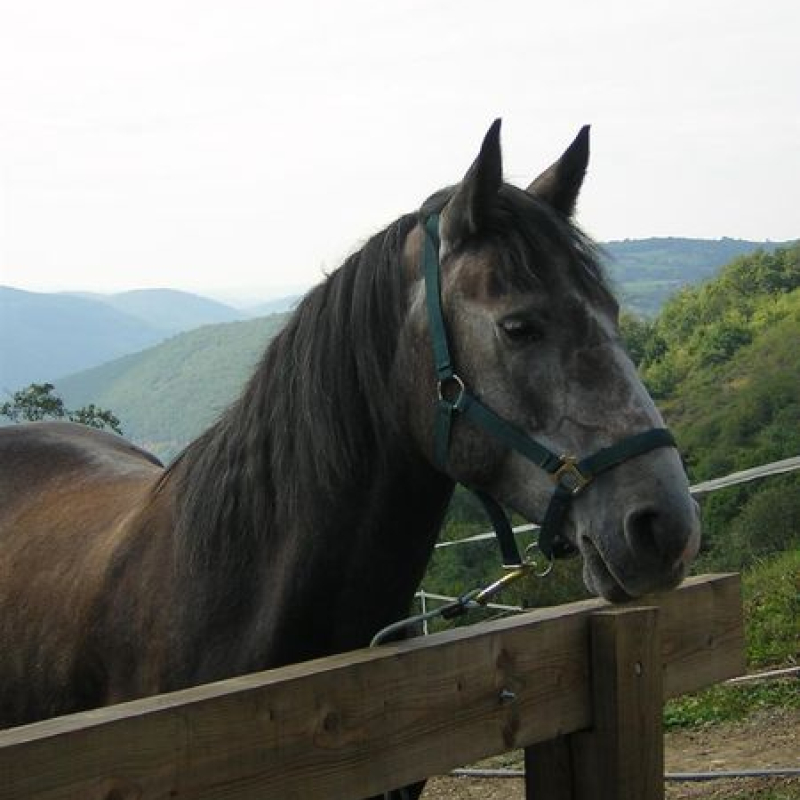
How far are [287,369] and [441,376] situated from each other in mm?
482

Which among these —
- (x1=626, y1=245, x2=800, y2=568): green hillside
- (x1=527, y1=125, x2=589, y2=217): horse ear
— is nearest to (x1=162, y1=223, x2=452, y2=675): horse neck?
(x1=527, y1=125, x2=589, y2=217): horse ear

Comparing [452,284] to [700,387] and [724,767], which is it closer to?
[724,767]

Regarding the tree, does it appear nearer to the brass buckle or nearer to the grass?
the grass

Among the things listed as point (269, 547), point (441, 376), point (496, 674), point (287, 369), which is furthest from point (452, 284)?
point (496, 674)

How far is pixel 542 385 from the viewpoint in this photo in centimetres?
271

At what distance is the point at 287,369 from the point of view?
3174 millimetres

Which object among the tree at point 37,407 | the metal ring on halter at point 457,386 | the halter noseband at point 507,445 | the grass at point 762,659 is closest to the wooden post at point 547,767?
the halter noseband at point 507,445

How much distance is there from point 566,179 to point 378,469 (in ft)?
2.92

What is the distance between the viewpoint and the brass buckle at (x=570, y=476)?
2602 mm

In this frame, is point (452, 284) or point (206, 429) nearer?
point (452, 284)

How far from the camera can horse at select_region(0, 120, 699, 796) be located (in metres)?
2.63

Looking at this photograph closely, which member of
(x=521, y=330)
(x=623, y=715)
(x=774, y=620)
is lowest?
(x=774, y=620)

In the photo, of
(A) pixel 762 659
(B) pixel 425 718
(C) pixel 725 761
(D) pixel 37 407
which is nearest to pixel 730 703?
(A) pixel 762 659

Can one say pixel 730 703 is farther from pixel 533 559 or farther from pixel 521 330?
pixel 521 330
